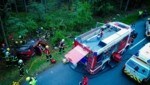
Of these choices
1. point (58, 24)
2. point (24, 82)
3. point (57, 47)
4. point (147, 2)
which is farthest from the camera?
point (147, 2)

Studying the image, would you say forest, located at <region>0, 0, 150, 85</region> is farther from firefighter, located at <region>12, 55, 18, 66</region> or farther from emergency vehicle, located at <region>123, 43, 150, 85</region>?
emergency vehicle, located at <region>123, 43, 150, 85</region>

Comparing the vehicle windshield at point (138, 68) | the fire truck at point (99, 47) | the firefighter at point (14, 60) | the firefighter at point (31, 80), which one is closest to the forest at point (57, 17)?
the firefighter at point (14, 60)

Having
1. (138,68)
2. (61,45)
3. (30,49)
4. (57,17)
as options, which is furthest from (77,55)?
(57,17)

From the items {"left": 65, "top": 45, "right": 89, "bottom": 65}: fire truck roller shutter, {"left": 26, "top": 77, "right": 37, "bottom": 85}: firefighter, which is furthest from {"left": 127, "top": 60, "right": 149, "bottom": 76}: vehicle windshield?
{"left": 26, "top": 77, "right": 37, "bottom": 85}: firefighter

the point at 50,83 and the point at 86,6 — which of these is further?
the point at 86,6

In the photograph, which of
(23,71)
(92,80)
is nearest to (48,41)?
(23,71)

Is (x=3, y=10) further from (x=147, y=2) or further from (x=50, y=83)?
(x=147, y=2)
